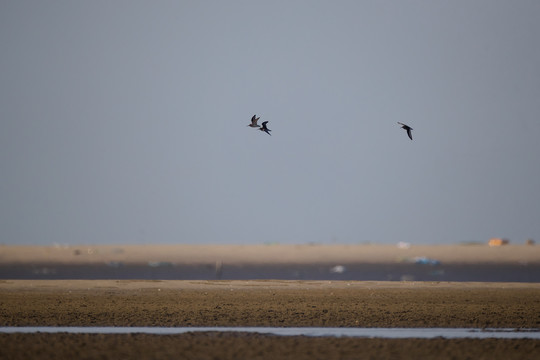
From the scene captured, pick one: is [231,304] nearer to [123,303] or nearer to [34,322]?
[123,303]

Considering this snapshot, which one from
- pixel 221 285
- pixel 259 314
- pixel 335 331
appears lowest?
pixel 335 331

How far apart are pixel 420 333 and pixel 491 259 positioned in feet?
340

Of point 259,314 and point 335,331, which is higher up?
point 259,314

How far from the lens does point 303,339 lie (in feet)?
97.3

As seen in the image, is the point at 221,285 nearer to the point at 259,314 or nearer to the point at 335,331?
the point at 259,314

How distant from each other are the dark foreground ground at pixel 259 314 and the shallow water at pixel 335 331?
3.75 feet

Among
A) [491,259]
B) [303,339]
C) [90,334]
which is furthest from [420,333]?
[491,259]

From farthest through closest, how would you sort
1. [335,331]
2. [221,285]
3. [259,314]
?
[221,285] → [259,314] → [335,331]

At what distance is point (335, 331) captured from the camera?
1260 inches

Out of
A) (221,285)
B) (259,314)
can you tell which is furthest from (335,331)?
(221,285)

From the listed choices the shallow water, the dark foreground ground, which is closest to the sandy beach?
the dark foreground ground

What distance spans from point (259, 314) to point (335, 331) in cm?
603

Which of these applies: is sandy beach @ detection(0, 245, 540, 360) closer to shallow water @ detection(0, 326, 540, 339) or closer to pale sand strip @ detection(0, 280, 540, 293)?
pale sand strip @ detection(0, 280, 540, 293)

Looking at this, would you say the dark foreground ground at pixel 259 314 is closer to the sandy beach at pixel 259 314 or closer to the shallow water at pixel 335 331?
the sandy beach at pixel 259 314
